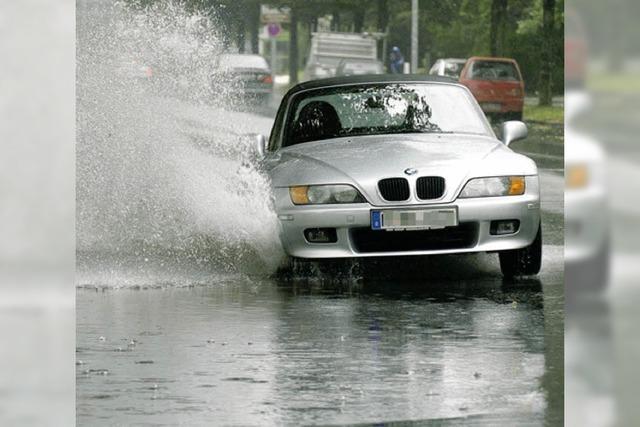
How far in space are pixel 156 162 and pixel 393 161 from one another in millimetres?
4381

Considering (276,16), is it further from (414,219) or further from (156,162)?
(414,219)

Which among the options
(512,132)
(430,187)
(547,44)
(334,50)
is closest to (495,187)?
(430,187)

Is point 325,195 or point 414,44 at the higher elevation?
point 414,44

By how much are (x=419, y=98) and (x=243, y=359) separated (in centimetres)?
442

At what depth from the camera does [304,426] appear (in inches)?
235

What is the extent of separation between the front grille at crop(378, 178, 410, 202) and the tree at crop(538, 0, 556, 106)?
1779cm

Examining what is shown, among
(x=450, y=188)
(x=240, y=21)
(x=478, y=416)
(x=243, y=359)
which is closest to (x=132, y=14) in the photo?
(x=240, y=21)

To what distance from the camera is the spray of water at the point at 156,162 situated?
37.5 ft

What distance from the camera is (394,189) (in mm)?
9961

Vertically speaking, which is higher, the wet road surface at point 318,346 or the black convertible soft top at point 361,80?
the black convertible soft top at point 361,80

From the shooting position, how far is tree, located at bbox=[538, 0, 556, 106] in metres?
28.0

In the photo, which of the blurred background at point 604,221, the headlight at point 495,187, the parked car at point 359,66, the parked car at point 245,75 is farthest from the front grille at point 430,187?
the parked car at point 359,66

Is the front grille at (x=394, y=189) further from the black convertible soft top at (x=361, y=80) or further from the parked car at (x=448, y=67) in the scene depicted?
the parked car at (x=448, y=67)

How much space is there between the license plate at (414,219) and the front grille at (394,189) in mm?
96
